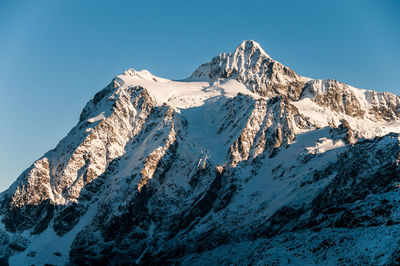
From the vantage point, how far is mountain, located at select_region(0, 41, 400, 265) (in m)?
105

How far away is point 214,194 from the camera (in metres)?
152

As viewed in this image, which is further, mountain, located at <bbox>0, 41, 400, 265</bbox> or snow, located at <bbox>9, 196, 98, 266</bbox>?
snow, located at <bbox>9, 196, 98, 266</bbox>

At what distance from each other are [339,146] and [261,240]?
44.8 meters

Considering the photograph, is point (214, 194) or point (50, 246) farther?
point (50, 246)

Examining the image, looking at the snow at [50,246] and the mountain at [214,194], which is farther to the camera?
the snow at [50,246]

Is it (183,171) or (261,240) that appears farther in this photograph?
(183,171)

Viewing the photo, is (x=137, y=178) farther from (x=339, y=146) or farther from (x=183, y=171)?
(x=339, y=146)

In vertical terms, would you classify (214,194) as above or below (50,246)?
above

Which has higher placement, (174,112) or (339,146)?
(174,112)

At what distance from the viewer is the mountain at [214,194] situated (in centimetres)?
10544

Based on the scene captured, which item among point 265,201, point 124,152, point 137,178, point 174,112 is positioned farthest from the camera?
point 174,112

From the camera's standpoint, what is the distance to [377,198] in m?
104

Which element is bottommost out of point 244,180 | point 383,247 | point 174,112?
point 383,247

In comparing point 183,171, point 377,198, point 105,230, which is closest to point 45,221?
point 105,230
